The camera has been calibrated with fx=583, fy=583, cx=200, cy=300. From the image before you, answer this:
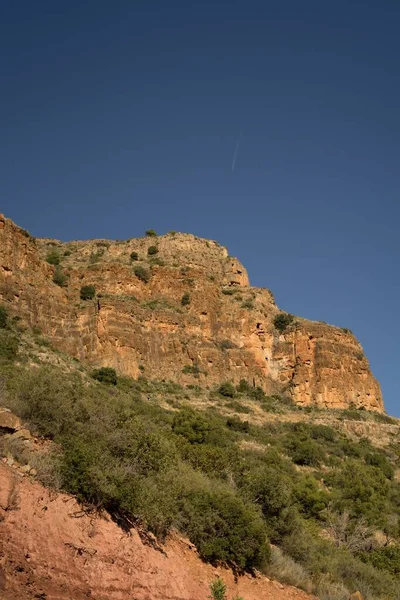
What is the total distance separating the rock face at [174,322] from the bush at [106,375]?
3164 millimetres

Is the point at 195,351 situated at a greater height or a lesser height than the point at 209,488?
greater

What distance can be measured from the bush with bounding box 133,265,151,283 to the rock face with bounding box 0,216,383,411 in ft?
0.41

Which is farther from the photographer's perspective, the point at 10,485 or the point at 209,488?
the point at 209,488

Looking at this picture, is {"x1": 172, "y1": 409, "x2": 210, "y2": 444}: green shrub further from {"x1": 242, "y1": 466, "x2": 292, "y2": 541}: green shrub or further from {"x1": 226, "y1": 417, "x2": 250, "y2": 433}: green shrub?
{"x1": 242, "y1": 466, "x2": 292, "y2": 541}: green shrub

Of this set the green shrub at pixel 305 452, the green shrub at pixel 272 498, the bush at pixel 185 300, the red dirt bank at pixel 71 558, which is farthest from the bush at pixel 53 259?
the red dirt bank at pixel 71 558

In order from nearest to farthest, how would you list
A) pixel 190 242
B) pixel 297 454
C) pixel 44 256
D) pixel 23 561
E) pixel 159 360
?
pixel 23 561 < pixel 297 454 < pixel 159 360 < pixel 44 256 < pixel 190 242

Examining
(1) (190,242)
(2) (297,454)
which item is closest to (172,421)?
(2) (297,454)

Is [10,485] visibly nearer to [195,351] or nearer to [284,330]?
[195,351]

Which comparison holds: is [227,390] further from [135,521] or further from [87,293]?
[135,521]

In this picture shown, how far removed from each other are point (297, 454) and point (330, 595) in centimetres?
2539

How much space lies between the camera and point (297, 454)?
38.3 m

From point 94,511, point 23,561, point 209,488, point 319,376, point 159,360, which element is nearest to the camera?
point 23,561

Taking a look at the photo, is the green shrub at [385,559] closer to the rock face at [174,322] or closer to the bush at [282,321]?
the rock face at [174,322]

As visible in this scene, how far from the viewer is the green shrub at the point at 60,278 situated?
56688 millimetres
